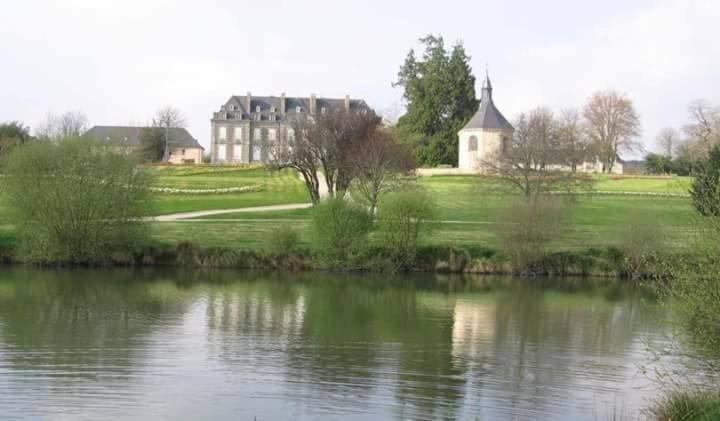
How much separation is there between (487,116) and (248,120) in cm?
2759

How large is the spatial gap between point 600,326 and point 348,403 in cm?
1108

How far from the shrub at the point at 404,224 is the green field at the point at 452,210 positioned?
82cm

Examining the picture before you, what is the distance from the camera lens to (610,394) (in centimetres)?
1606

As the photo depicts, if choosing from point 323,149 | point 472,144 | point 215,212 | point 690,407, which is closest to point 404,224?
point 323,149

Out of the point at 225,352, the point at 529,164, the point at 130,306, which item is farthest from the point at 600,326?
the point at 529,164

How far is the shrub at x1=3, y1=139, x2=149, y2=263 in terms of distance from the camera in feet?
108

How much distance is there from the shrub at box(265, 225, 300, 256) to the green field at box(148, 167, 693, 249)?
91 centimetres

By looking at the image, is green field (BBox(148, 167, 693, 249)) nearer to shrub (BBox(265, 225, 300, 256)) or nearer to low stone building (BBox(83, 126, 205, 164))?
shrub (BBox(265, 225, 300, 256))

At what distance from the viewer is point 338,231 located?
1347 inches

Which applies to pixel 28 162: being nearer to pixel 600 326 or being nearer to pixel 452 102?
pixel 600 326

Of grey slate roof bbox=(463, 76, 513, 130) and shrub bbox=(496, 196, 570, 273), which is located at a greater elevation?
grey slate roof bbox=(463, 76, 513, 130)

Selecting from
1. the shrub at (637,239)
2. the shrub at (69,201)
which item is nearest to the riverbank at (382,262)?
the shrub at (637,239)

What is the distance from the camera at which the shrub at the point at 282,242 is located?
34.6 m

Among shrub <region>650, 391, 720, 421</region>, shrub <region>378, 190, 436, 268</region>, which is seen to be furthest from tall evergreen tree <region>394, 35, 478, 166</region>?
shrub <region>650, 391, 720, 421</region>
